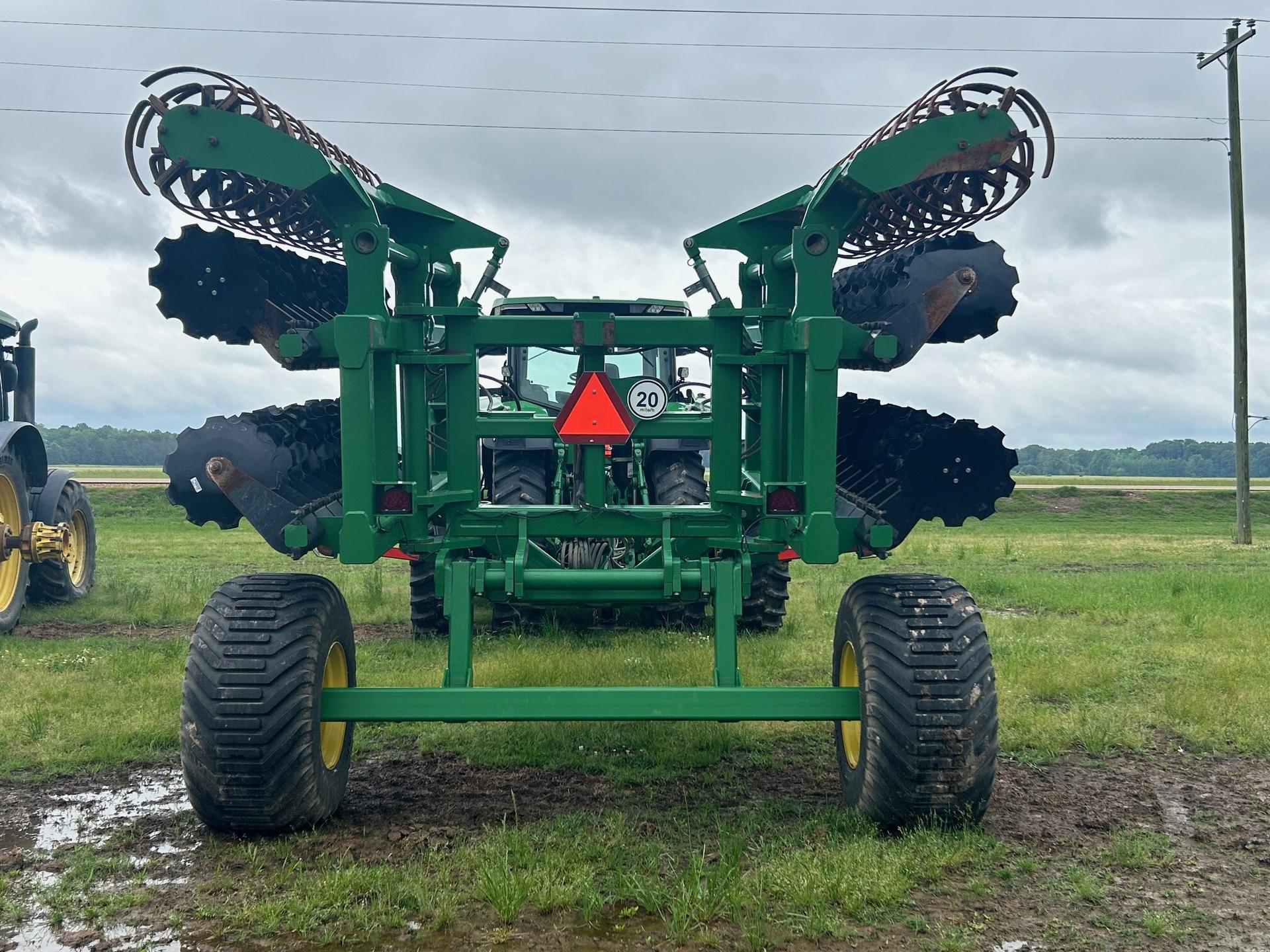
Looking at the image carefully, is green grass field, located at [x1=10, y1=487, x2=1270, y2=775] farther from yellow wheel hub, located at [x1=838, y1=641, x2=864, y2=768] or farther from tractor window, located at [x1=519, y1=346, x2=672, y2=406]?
tractor window, located at [x1=519, y1=346, x2=672, y2=406]

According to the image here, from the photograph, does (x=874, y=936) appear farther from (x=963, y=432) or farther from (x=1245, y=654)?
(x=1245, y=654)

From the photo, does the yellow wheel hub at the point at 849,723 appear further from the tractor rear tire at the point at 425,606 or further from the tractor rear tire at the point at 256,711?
the tractor rear tire at the point at 425,606

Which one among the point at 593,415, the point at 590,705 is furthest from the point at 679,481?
the point at 590,705

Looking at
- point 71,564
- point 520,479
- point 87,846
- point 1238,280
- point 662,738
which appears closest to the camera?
point 87,846

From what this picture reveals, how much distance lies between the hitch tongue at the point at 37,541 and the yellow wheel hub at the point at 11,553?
123mm

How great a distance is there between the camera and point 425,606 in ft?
30.4

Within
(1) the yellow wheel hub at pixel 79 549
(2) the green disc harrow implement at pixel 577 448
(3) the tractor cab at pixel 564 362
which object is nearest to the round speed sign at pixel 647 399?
(2) the green disc harrow implement at pixel 577 448

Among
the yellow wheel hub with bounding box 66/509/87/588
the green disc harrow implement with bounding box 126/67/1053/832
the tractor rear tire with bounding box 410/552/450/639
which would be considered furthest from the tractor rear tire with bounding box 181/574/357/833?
the yellow wheel hub with bounding box 66/509/87/588

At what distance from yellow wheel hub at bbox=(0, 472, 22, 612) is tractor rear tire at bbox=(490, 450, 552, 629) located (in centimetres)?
433

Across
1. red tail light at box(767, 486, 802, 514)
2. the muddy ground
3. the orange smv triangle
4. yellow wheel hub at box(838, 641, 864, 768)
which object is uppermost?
the orange smv triangle

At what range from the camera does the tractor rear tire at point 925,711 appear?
4.23 m

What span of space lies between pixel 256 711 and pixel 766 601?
579 centimetres

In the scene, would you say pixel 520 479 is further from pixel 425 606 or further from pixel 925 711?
pixel 925 711

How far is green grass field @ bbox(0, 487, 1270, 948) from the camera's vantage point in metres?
3.76
